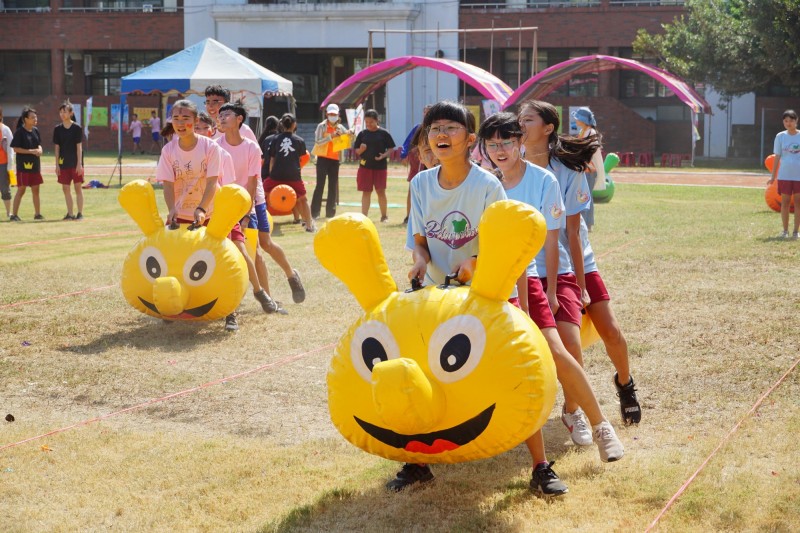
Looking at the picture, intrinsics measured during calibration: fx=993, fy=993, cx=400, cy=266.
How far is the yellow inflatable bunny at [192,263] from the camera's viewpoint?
7922mm

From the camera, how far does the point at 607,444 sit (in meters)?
4.69

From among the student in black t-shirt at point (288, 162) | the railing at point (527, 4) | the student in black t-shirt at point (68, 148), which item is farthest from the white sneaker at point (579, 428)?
the railing at point (527, 4)

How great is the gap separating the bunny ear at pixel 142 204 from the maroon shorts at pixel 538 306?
434 centimetres

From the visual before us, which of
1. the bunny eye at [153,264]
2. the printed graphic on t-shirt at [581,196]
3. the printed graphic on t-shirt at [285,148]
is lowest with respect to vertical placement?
the bunny eye at [153,264]

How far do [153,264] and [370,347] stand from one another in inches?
166

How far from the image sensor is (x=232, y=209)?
7.98m

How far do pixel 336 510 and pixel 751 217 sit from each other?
14.0m

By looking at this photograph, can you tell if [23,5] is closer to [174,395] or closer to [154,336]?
[154,336]

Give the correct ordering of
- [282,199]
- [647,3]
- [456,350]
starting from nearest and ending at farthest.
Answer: [456,350] < [282,199] < [647,3]

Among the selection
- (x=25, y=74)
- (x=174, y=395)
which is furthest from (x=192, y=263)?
(x=25, y=74)

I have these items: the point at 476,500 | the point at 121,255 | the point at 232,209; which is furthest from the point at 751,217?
the point at 476,500

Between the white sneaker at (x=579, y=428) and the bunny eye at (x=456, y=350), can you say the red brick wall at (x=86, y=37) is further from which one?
the bunny eye at (x=456, y=350)

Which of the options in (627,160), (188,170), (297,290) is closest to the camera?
(188,170)

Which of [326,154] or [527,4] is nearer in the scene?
[326,154]
